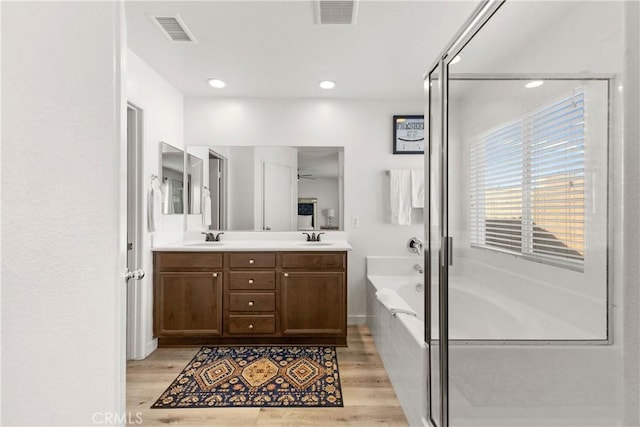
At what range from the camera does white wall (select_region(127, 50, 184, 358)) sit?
2.41 meters

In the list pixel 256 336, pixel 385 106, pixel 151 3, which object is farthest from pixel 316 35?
pixel 256 336

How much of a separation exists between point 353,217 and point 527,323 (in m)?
2.21

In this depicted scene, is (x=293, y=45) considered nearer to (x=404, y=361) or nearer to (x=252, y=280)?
(x=252, y=280)

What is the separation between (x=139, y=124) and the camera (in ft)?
8.14

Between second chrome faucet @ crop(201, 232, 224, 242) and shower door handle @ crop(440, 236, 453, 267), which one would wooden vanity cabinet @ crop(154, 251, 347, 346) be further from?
shower door handle @ crop(440, 236, 453, 267)

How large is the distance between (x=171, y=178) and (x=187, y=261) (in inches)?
30.8

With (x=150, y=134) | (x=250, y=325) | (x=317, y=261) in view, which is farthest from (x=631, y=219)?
(x=150, y=134)

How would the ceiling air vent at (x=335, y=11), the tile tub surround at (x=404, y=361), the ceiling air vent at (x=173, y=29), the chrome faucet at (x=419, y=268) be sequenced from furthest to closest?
the chrome faucet at (x=419, y=268) → the ceiling air vent at (x=173, y=29) → the ceiling air vent at (x=335, y=11) → the tile tub surround at (x=404, y=361)

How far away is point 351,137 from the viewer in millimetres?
3293

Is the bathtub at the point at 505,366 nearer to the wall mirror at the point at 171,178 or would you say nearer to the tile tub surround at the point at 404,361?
the tile tub surround at the point at 404,361

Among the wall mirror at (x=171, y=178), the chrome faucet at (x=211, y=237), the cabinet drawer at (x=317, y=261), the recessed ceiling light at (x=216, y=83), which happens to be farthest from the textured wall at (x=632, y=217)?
the chrome faucet at (x=211, y=237)

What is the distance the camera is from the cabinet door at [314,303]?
8.85 feet

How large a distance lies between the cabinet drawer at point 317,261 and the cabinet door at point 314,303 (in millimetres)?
57

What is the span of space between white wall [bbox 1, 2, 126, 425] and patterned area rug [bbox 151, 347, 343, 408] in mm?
1304
